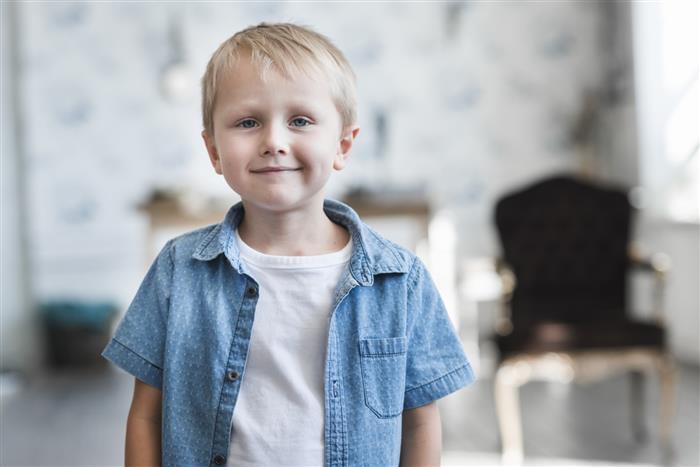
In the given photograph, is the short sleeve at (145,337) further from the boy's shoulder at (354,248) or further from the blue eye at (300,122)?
the blue eye at (300,122)

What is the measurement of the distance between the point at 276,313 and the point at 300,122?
217mm

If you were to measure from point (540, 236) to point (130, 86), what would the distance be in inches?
105

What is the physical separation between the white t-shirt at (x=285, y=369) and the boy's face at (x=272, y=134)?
0.09 m

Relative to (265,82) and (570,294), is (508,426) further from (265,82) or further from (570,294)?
(265,82)

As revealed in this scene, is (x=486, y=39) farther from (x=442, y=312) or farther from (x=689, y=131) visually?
(x=442, y=312)

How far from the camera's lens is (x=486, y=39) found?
4605mm

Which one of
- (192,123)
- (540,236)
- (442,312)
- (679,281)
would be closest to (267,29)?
(442,312)

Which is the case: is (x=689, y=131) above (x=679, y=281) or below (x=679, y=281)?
above

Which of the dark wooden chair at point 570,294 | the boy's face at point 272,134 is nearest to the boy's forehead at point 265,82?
the boy's face at point 272,134

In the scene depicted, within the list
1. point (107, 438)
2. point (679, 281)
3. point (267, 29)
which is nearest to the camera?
point (267, 29)

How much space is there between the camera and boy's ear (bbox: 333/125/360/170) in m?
0.88

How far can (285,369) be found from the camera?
82cm

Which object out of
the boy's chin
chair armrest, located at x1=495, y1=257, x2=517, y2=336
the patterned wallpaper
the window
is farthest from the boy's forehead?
the patterned wallpaper

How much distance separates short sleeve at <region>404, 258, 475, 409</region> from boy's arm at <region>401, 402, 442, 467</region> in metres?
0.02
